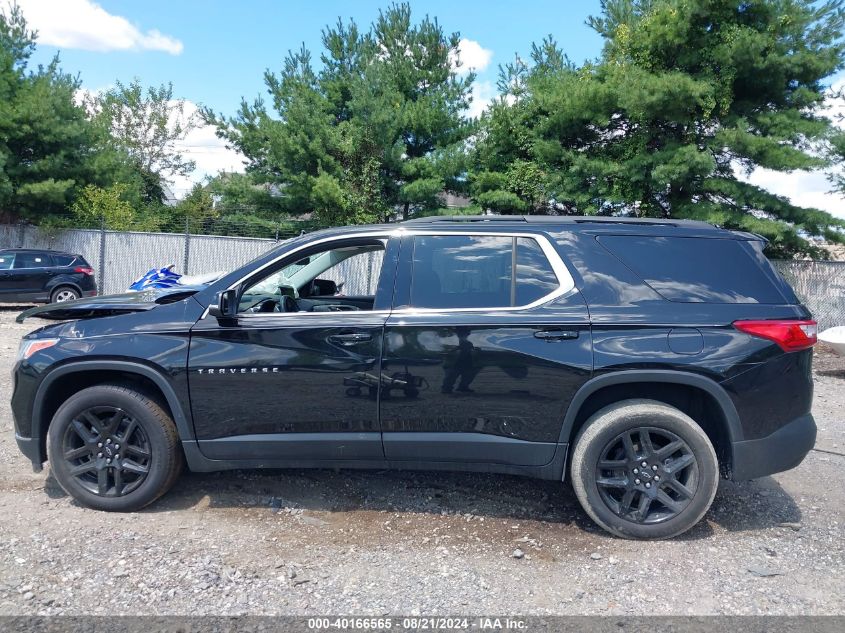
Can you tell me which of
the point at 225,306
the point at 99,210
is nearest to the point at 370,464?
the point at 225,306

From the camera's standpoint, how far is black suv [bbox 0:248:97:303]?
1538 centimetres

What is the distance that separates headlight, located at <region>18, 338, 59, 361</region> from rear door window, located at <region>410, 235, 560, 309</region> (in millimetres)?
2269

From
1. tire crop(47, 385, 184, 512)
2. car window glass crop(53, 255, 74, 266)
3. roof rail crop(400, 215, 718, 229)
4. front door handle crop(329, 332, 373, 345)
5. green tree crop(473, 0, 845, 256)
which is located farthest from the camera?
car window glass crop(53, 255, 74, 266)

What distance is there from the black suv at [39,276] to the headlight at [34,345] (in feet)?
41.2

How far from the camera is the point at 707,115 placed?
46.0 ft

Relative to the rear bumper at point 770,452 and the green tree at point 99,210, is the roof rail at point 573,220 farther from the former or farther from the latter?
the green tree at point 99,210

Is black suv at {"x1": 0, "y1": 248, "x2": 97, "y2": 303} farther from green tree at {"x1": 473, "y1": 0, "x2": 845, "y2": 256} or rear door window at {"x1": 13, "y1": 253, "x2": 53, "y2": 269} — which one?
green tree at {"x1": 473, "y1": 0, "x2": 845, "y2": 256}

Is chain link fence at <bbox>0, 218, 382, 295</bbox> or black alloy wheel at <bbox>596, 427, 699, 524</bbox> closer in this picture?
black alloy wheel at <bbox>596, 427, 699, 524</bbox>

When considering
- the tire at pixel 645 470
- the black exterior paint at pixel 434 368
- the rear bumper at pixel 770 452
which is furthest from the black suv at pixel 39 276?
the rear bumper at pixel 770 452

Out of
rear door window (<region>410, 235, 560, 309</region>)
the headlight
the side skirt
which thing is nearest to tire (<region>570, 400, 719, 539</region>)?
the side skirt

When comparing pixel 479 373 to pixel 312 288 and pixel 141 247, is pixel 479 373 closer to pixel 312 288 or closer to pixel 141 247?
pixel 312 288

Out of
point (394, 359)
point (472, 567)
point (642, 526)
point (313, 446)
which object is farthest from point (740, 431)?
point (313, 446)

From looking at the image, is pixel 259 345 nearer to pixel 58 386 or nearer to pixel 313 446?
pixel 313 446

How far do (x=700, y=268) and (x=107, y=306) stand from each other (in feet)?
12.4
